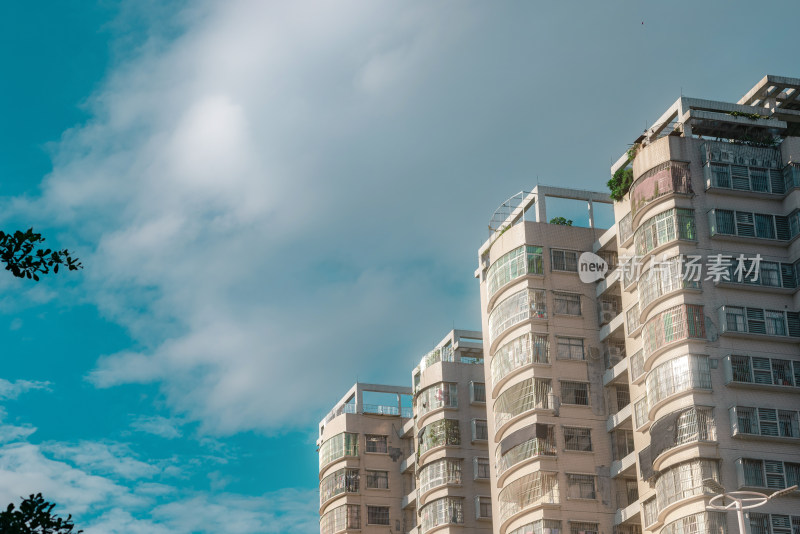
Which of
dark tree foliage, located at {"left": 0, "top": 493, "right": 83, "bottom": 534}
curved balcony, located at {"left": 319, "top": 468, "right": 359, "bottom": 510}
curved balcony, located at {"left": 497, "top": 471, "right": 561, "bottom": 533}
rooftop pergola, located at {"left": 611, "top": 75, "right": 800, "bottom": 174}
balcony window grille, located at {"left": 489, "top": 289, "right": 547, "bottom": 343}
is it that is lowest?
dark tree foliage, located at {"left": 0, "top": 493, "right": 83, "bottom": 534}

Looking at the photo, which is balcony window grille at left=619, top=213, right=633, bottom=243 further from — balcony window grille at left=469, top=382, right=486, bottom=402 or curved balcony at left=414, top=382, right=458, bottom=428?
curved balcony at left=414, top=382, right=458, bottom=428

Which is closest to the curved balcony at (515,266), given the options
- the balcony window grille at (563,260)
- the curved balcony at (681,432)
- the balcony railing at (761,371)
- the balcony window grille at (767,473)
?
the balcony window grille at (563,260)

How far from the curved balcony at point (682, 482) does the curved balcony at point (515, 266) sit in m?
14.7

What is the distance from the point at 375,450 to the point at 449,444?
1271 centimetres

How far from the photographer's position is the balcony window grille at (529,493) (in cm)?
5775

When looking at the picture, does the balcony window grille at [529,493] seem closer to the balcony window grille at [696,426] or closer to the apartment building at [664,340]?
the apartment building at [664,340]

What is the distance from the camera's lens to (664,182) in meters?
54.5

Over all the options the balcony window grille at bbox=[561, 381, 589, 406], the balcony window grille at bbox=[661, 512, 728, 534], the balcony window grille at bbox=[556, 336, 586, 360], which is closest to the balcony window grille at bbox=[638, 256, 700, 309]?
the balcony window grille at bbox=[556, 336, 586, 360]

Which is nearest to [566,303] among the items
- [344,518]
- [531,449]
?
[531,449]

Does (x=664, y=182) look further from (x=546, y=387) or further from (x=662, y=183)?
(x=546, y=387)

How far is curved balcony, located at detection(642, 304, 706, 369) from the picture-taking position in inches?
2026

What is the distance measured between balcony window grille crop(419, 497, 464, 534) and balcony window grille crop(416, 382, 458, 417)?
19.0 feet

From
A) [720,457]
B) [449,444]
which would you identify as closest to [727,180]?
[720,457]

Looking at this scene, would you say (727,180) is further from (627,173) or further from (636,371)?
(636,371)
